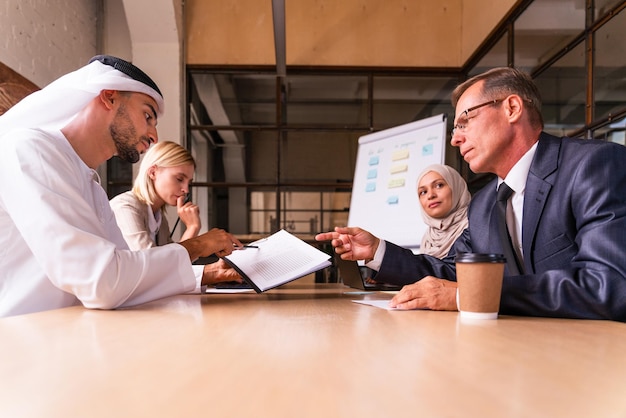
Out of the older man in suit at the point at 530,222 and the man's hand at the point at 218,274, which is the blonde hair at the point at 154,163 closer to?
the man's hand at the point at 218,274

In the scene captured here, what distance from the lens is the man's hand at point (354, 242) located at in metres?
1.75

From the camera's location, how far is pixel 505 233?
1534mm

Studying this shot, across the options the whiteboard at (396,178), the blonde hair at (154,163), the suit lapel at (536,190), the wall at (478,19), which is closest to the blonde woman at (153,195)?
the blonde hair at (154,163)

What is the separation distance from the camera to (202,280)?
181 centimetres

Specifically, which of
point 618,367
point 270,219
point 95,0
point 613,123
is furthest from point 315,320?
point 95,0

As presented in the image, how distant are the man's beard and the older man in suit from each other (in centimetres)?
74

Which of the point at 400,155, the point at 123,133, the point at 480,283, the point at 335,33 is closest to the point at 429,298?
the point at 480,283

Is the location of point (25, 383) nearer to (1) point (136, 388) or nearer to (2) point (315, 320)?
(1) point (136, 388)

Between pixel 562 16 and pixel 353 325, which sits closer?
pixel 353 325

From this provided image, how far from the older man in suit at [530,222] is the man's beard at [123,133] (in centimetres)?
74

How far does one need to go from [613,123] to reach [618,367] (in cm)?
260

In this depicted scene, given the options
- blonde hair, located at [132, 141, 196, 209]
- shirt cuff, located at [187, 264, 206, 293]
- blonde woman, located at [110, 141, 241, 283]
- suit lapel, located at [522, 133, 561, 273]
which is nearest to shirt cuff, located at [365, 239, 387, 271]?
suit lapel, located at [522, 133, 561, 273]

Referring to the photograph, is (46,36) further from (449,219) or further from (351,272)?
(351,272)

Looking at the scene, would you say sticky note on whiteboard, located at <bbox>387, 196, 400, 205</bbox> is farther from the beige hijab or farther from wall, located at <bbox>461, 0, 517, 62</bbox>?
wall, located at <bbox>461, 0, 517, 62</bbox>
